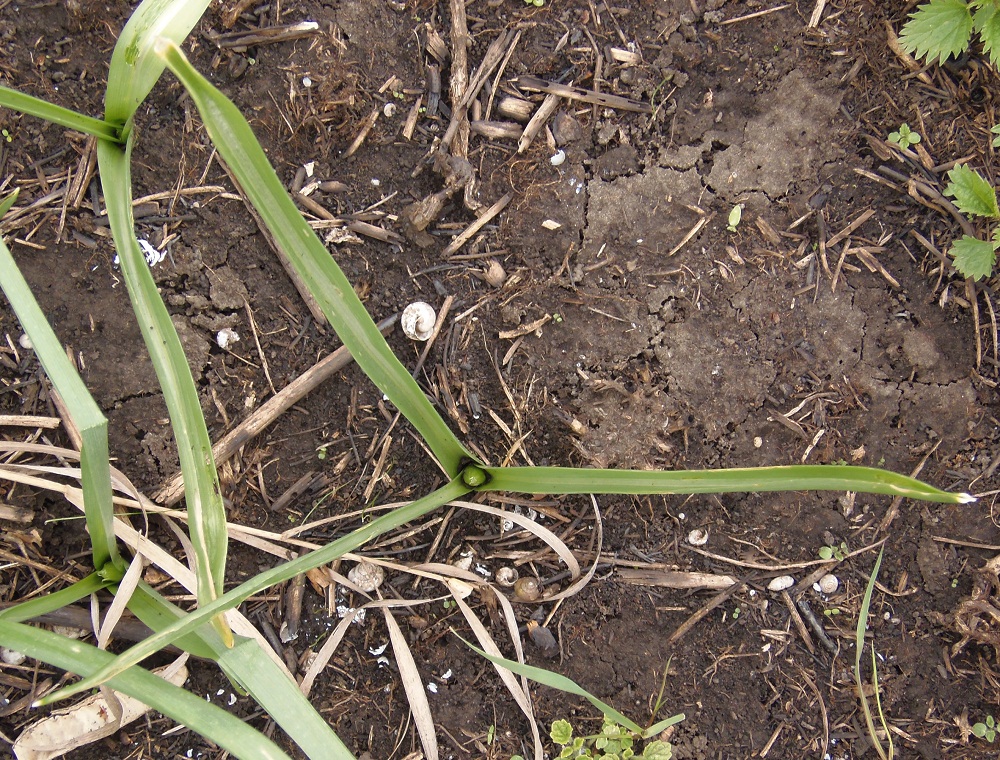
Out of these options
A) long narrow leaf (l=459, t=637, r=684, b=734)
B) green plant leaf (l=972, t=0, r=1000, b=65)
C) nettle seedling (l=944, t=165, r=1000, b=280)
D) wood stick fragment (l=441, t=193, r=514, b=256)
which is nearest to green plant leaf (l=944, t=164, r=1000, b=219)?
nettle seedling (l=944, t=165, r=1000, b=280)

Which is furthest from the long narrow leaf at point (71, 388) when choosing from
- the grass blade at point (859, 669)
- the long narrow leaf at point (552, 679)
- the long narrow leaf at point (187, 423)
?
the grass blade at point (859, 669)

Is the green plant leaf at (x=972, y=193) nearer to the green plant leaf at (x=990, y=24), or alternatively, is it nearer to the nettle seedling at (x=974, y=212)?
the nettle seedling at (x=974, y=212)

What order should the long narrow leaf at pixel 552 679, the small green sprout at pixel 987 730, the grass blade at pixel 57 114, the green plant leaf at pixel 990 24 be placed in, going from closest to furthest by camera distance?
the grass blade at pixel 57 114 < the long narrow leaf at pixel 552 679 < the green plant leaf at pixel 990 24 < the small green sprout at pixel 987 730

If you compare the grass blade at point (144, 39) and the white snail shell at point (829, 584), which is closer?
the grass blade at point (144, 39)

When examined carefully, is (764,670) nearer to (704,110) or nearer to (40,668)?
(704,110)

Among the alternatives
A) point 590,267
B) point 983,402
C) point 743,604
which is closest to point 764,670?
point 743,604

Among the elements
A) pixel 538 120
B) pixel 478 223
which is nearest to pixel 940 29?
pixel 538 120

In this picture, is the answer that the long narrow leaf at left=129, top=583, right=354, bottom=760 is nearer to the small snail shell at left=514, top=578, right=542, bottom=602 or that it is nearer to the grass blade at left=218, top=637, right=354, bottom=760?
the grass blade at left=218, top=637, right=354, bottom=760
